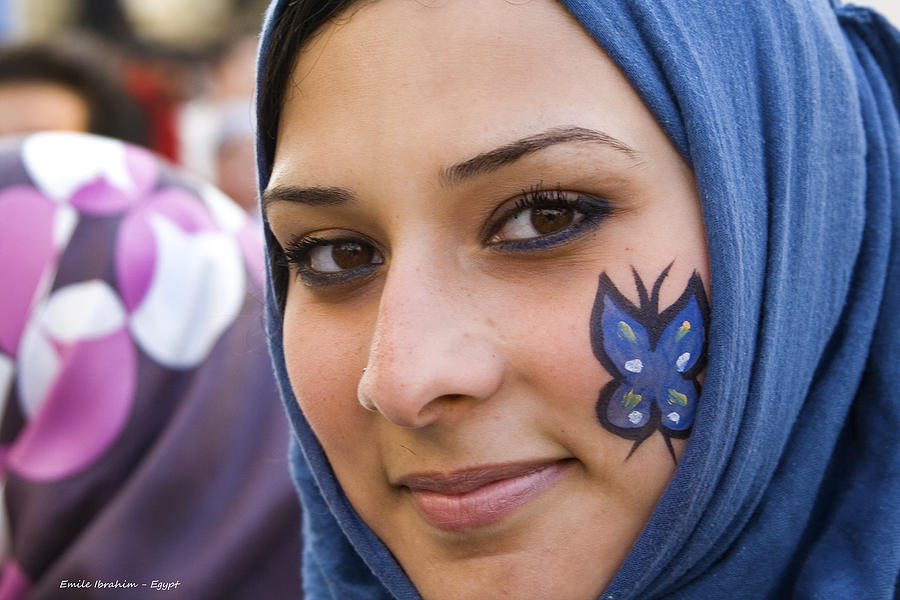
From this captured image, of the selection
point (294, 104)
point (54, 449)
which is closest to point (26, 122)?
point (54, 449)

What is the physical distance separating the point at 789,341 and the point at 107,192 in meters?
1.79

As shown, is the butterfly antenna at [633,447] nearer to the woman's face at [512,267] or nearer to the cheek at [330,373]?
the woman's face at [512,267]

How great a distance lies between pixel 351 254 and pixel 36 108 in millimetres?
3397

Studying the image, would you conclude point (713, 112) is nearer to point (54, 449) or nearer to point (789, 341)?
point (789, 341)

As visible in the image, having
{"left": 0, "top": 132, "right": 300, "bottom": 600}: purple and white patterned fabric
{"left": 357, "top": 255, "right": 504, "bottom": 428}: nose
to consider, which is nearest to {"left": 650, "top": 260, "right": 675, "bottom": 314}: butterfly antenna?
{"left": 357, "top": 255, "right": 504, "bottom": 428}: nose

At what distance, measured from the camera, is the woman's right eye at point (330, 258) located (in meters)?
1.64

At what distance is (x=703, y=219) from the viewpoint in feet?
4.83

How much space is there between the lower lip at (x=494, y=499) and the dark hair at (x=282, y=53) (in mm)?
583

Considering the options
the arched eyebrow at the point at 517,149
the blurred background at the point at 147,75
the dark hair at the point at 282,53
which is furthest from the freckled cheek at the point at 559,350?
the blurred background at the point at 147,75

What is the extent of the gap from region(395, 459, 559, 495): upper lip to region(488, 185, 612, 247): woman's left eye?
1.07 feet

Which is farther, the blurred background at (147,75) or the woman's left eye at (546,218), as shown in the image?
the blurred background at (147,75)

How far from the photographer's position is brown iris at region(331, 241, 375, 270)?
1645mm

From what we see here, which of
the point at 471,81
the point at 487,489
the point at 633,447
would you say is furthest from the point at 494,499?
the point at 471,81

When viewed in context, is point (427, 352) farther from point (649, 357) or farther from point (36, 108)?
point (36, 108)
